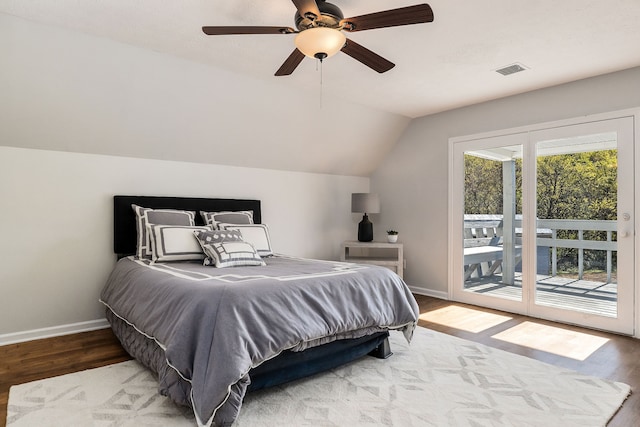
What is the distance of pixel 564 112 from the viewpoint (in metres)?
3.80

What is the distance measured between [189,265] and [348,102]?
254 centimetres

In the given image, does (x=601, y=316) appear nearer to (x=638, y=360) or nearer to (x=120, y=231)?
(x=638, y=360)

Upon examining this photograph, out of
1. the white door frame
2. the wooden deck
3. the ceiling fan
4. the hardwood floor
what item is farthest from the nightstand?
the ceiling fan

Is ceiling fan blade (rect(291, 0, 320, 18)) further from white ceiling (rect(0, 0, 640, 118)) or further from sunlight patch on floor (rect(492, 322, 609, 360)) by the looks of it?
sunlight patch on floor (rect(492, 322, 609, 360))

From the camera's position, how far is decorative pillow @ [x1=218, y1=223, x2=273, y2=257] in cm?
362

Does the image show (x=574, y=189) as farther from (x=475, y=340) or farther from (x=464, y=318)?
(x=475, y=340)

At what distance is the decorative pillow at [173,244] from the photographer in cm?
320

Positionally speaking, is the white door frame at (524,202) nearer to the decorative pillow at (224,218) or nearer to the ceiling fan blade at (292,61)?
the decorative pillow at (224,218)

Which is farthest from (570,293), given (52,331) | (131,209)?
(52,331)

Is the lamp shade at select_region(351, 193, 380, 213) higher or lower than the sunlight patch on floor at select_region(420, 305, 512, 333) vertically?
higher

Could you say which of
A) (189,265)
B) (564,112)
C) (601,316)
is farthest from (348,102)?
(601,316)

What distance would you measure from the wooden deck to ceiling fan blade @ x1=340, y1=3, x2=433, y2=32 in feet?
10.2

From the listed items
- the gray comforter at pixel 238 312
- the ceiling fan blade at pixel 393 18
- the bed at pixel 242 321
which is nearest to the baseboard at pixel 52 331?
the bed at pixel 242 321

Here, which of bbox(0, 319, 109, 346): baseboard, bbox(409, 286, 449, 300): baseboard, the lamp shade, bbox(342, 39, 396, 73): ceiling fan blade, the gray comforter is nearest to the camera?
the gray comforter
